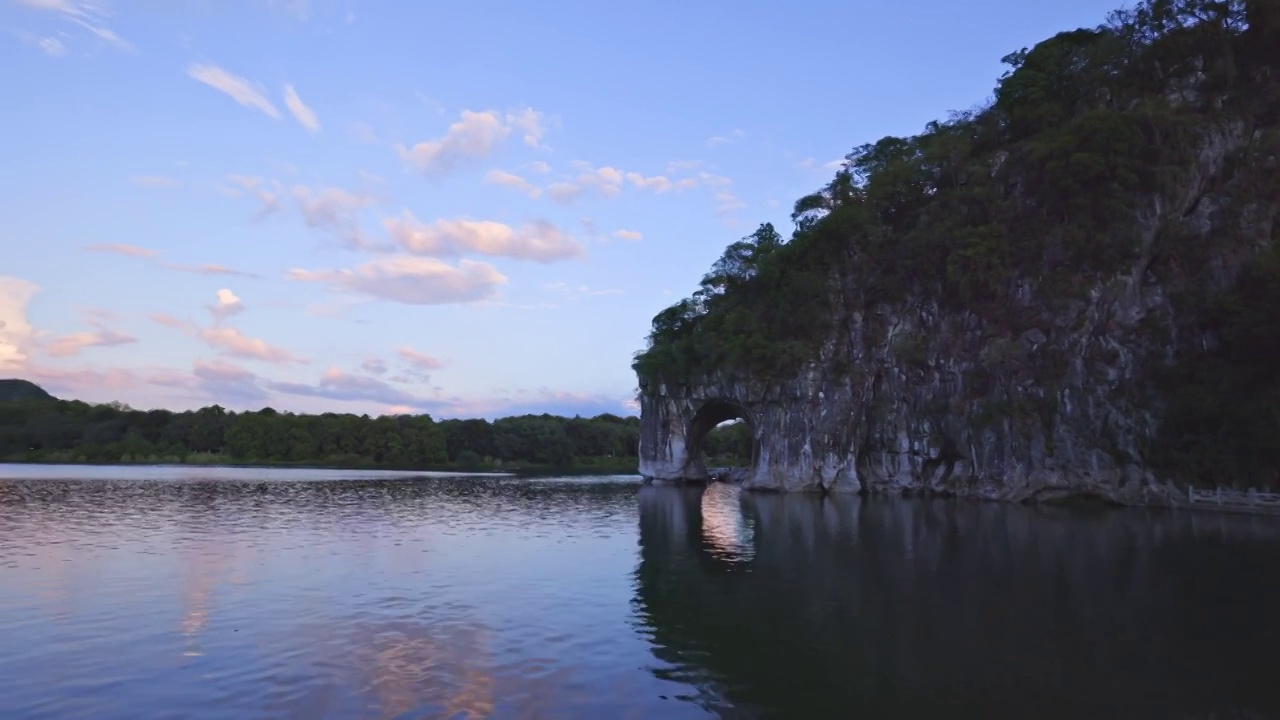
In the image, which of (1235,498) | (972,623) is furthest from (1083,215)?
(972,623)

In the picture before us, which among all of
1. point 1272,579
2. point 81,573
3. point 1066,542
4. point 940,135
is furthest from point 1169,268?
point 81,573

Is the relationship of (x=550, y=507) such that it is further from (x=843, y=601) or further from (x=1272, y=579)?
(x=1272, y=579)

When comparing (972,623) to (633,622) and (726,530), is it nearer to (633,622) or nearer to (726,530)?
(633,622)

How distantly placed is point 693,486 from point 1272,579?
65284 mm

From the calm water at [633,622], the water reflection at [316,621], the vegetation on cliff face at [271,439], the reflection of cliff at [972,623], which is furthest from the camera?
the vegetation on cliff face at [271,439]

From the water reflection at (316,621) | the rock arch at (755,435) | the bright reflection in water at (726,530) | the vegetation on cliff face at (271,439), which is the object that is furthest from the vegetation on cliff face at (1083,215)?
the vegetation on cliff face at (271,439)

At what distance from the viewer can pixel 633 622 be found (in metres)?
17.2

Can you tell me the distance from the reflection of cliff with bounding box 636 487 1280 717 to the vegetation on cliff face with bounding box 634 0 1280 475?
17.3m

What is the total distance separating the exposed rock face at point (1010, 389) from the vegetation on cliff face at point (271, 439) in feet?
259

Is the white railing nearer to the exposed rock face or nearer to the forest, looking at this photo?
the exposed rock face

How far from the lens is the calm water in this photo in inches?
464

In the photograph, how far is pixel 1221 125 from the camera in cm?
5184

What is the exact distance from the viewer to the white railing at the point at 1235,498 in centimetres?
4181

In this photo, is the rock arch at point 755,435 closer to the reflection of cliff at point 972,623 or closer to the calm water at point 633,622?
the calm water at point 633,622
